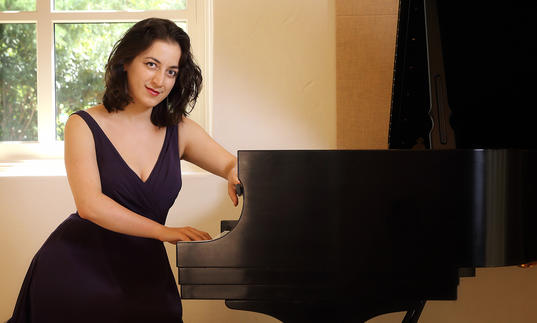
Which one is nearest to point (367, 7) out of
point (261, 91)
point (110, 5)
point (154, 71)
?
point (261, 91)

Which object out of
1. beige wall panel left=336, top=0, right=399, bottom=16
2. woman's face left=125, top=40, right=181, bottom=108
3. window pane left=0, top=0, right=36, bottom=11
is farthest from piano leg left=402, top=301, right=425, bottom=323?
window pane left=0, top=0, right=36, bottom=11

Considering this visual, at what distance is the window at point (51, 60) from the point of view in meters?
2.81

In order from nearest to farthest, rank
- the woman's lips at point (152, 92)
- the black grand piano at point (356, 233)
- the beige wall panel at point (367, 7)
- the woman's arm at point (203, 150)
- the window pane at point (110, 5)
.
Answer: the black grand piano at point (356, 233), the woman's lips at point (152, 92), the woman's arm at point (203, 150), the beige wall panel at point (367, 7), the window pane at point (110, 5)

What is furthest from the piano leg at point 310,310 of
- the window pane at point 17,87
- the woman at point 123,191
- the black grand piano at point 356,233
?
the window pane at point 17,87

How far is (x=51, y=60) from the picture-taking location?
2830mm

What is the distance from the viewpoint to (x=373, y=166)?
1354 mm

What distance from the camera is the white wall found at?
253 cm

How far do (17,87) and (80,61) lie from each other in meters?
0.37

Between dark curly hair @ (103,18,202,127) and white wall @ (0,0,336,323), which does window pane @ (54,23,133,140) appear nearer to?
white wall @ (0,0,336,323)

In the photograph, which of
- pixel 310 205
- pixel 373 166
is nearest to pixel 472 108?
pixel 373 166

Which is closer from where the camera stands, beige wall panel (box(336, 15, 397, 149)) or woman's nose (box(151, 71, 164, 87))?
woman's nose (box(151, 71, 164, 87))

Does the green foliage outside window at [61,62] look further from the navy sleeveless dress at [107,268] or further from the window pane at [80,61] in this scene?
the navy sleeveless dress at [107,268]

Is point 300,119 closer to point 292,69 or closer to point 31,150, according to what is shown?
point 292,69

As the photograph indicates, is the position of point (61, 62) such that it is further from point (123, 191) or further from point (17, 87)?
point (123, 191)
